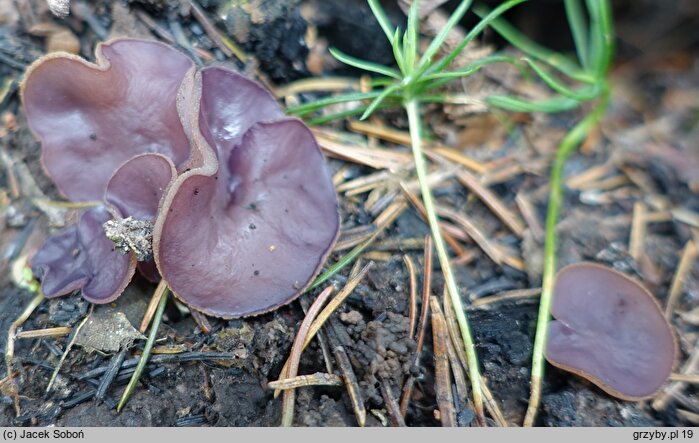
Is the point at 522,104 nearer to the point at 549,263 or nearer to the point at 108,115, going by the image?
the point at 549,263

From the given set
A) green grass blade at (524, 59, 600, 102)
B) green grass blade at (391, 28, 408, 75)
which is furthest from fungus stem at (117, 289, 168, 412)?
green grass blade at (524, 59, 600, 102)

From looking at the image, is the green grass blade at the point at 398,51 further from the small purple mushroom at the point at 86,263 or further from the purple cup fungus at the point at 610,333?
the small purple mushroom at the point at 86,263

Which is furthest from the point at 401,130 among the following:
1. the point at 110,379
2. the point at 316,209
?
the point at 110,379

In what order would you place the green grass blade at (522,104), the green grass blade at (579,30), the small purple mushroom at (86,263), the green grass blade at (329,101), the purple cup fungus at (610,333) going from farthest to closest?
1. the green grass blade at (579,30)
2. the green grass blade at (522,104)
3. the green grass blade at (329,101)
4. the purple cup fungus at (610,333)
5. the small purple mushroom at (86,263)

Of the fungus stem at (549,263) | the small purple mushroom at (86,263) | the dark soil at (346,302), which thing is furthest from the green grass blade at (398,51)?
the small purple mushroom at (86,263)

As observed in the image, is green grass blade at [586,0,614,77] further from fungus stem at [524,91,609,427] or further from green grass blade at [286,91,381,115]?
green grass blade at [286,91,381,115]

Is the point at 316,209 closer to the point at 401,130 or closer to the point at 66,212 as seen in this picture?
the point at 401,130
